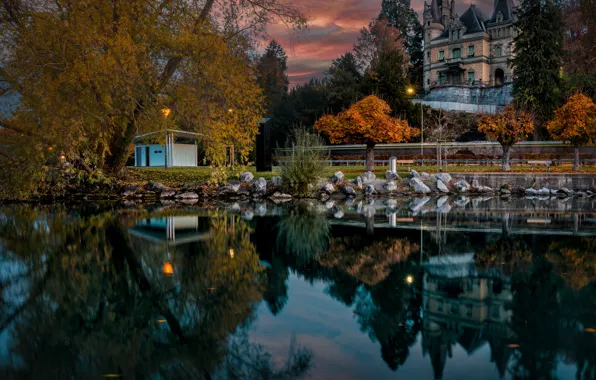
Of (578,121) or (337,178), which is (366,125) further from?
(578,121)

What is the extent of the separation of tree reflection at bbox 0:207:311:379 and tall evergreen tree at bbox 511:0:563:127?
119 ft

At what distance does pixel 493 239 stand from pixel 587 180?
1692cm

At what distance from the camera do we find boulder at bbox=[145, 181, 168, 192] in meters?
20.6

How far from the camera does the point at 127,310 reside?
487 centimetres

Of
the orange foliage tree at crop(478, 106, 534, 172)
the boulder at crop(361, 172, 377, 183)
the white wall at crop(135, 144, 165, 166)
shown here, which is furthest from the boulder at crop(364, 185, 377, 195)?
the white wall at crop(135, 144, 165, 166)

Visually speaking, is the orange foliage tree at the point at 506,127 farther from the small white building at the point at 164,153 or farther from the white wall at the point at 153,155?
the white wall at the point at 153,155

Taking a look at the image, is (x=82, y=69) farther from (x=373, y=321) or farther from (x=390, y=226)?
(x=373, y=321)

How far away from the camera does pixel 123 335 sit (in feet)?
13.7

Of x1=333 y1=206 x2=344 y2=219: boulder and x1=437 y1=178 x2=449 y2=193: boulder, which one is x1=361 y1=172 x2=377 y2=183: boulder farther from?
x1=333 y1=206 x2=344 y2=219: boulder

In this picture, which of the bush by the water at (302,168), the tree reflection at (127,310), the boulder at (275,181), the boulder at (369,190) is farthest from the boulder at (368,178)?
the tree reflection at (127,310)

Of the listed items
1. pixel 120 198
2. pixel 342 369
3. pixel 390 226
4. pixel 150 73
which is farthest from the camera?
pixel 120 198

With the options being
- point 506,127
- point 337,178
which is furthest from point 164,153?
point 506,127

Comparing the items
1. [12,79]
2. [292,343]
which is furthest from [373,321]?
[12,79]

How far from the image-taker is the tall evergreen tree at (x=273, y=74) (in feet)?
169
